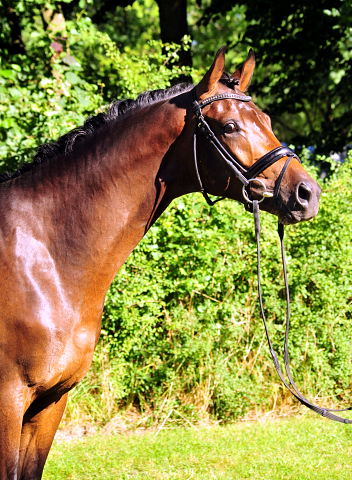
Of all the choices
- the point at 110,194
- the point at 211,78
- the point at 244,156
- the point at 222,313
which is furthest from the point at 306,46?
the point at 110,194

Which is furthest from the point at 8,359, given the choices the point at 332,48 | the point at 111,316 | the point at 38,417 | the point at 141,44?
the point at 141,44

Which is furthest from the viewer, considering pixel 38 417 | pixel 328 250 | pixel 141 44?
pixel 141 44

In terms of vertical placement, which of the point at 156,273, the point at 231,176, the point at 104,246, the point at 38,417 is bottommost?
the point at 156,273

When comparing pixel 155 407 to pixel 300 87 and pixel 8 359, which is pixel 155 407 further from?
pixel 300 87

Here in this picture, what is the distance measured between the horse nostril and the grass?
94.1 inches

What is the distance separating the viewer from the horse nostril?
6.81 feet

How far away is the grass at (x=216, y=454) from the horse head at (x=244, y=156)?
2376mm

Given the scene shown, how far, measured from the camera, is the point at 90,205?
2.26m

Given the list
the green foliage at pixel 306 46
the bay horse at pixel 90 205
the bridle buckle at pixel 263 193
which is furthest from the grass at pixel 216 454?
the green foliage at pixel 306 46

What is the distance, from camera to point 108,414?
4617 millimetres

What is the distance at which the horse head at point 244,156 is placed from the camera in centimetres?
210

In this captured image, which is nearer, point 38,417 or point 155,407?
point 38,417

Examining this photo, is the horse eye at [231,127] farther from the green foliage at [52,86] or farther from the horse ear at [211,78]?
the green foliage at [52,86]

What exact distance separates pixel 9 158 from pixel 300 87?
19.4 ft
